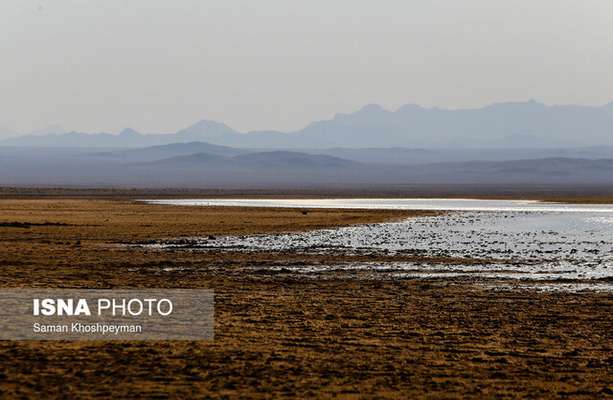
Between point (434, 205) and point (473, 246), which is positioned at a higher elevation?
point (434, 205)

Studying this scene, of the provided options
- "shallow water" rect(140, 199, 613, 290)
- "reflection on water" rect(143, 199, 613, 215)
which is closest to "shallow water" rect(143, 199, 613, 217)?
"reflection on water" rect(143, 199, 613, 215)

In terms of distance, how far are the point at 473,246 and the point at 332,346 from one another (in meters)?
19.5

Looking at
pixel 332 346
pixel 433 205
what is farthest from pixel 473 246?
pixel 433 205

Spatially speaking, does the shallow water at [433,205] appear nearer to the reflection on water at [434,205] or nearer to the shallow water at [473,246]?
the reflection on water at [434,205]

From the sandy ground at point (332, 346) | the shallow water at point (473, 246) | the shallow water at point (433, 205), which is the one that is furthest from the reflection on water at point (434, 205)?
the sandy ground at point (332, 346)

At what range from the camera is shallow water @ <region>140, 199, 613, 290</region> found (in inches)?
931

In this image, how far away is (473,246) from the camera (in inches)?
1273

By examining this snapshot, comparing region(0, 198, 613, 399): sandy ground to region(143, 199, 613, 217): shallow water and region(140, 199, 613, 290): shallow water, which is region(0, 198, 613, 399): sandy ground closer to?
region(140, 199, 613, 290): shallow water

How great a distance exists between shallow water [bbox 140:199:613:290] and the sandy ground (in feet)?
7.13

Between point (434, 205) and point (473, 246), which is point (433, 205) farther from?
point (473, 246)

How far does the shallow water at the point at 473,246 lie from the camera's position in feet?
77.6

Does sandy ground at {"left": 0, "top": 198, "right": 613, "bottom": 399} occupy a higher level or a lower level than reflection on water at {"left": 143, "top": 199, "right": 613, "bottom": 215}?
lower

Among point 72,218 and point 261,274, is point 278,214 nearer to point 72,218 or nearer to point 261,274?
point 72,218

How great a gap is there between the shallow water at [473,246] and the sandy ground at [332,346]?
2.17 meters
